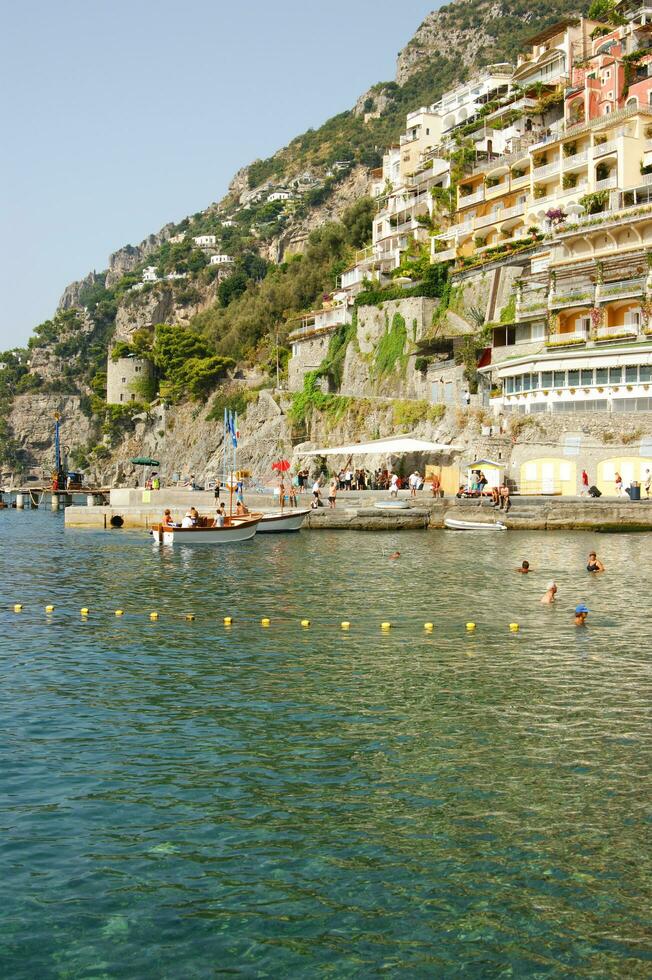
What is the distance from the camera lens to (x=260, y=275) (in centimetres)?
13438

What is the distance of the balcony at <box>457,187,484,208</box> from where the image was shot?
63500 mm

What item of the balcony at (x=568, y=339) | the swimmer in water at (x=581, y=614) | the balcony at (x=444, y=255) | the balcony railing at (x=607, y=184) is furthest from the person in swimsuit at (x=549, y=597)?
the balcony at (x=444, y=255)

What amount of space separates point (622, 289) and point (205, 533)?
2638cm

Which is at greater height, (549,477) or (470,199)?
(470,199)

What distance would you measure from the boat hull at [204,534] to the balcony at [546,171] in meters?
32.9

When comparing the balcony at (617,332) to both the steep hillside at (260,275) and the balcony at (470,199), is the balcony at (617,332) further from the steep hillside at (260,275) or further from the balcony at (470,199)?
the steep hillside at (260,275)

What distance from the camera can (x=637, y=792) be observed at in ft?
31.0

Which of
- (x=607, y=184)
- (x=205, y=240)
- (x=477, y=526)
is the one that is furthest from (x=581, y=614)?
(x=205, y=240)

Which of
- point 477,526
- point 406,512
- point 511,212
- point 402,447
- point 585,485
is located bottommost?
point 477,526

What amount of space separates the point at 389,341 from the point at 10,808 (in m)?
55.9

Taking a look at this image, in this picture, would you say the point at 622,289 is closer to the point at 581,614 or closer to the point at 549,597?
the point at 549,597

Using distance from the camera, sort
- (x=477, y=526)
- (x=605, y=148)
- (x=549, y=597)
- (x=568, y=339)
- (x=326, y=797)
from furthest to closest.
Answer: (x=605, y=148) → (x=568, y=339) → (x=477, y=526) → (x=549, y=597) → (x=326, y=797)

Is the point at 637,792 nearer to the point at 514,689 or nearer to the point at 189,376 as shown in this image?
the point at 514,689

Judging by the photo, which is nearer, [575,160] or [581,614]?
[581,614]
